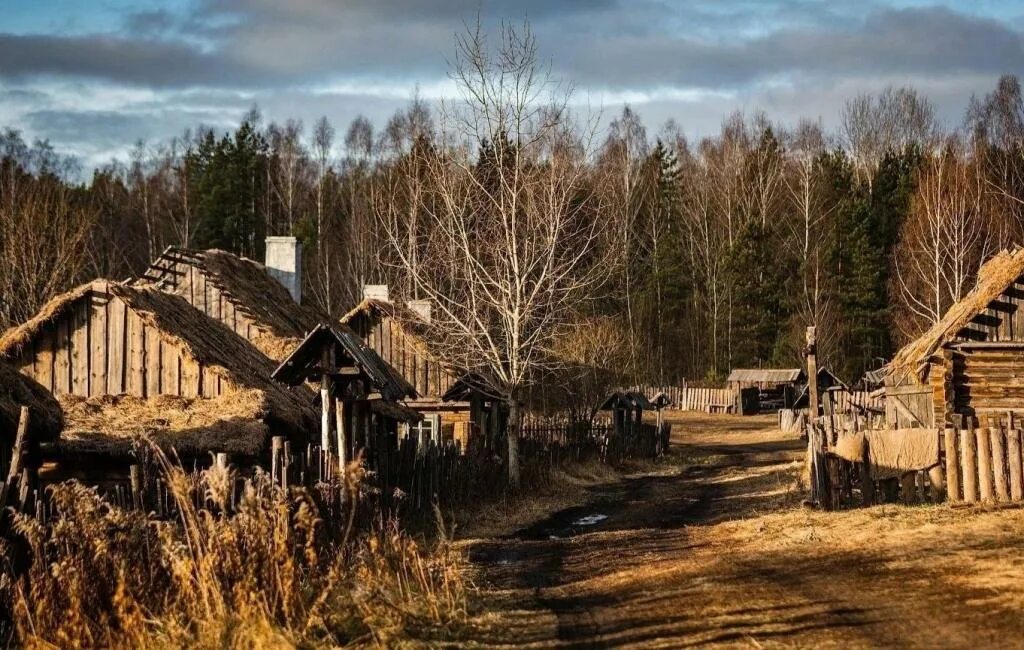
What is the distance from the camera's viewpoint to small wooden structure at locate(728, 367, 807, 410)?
65312mm

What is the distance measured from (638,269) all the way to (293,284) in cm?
4179

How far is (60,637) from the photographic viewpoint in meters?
9.52

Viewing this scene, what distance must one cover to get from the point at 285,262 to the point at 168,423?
16.5 m

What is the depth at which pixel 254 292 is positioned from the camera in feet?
96.0

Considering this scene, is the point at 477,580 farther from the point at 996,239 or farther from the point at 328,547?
the point at 996,239

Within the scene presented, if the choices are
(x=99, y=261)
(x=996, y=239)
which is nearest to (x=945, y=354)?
(x=996, y=239)

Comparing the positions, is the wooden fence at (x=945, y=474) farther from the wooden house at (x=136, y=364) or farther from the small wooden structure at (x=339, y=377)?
the wooden house at (x=136, y=364)

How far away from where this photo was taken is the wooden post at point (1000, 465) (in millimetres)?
17562

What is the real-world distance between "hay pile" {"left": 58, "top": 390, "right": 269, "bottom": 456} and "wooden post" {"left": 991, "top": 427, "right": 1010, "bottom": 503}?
408 inches

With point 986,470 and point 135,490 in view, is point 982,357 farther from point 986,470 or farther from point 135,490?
point 135,490

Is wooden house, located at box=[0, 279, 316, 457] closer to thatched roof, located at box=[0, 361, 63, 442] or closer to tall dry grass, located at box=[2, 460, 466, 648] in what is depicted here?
thatched roof, located at box=[0, 361, 63, 442]

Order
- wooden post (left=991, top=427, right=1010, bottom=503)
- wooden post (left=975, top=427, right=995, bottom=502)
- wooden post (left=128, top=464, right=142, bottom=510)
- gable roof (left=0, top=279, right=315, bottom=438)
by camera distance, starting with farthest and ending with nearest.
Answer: gable roof (left=0, top=279, right=315, bottom=438)
wooden post (left=975, top=427, right=995, bottom=502)
wooden post (left=991, top=427, right=1010, bottom=503)
wooden post (left=128, top=464, right=142, bottom=510)

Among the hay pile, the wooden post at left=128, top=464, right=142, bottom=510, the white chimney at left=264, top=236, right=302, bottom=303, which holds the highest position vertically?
the white chimney at left=264, top=236, right=302, bottom=303

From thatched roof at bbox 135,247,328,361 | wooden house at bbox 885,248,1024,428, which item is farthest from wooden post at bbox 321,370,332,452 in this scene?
wooden house at bbox 885,248,1024,428
